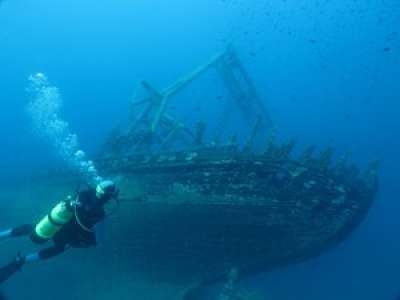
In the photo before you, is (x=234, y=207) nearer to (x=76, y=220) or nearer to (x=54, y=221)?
(x=76, y=220)

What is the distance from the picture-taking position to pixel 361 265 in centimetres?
2811

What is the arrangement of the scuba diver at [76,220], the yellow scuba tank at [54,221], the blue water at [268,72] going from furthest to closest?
the blue water at [268,72]
the yellow scuba tank at [54,221]
the scuba diver at [76,220]

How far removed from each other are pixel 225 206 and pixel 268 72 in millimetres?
66407

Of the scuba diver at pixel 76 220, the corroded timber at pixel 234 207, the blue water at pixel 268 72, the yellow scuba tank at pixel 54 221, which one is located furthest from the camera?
the blue water at pixel 268 72

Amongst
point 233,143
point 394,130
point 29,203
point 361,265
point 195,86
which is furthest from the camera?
point 195,86

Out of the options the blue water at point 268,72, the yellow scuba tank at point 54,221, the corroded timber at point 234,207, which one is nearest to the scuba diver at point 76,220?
the yellow scuba tank at point 54,221

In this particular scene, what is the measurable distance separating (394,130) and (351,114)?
5.33 m

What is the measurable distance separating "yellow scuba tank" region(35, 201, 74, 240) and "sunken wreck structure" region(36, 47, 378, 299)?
7.33 feet

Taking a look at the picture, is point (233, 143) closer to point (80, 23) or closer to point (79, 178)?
point (79, 178)

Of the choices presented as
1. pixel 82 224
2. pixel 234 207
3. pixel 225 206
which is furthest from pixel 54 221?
pixel 234 207

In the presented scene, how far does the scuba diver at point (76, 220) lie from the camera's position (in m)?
5.58

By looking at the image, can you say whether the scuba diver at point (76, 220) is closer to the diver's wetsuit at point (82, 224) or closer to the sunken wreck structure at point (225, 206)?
the diver's wetsuit at point (82, 224)

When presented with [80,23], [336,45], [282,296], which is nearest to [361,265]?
[282,296]

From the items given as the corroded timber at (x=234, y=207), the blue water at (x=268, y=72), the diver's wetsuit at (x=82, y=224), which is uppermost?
the blue water at (x=268, y=72)
